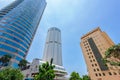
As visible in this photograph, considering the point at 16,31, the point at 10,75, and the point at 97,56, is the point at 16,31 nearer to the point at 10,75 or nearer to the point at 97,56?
the point at 97,56

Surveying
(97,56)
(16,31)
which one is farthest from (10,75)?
(16,31)

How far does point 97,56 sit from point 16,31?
72.1m

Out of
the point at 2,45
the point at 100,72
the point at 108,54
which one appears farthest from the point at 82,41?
the point at 2,45

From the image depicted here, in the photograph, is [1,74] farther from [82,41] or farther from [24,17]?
[24,17]

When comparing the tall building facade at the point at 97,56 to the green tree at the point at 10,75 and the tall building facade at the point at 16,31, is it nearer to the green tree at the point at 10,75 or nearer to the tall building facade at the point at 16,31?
the green tree at the point at 10,75

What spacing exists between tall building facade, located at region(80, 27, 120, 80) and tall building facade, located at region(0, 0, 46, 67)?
171 feet

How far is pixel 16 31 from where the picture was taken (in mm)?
97375

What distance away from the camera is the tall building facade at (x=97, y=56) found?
56.7m

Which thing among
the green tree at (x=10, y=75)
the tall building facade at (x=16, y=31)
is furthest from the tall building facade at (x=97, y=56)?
the tall building facade at (x=16, y=31)

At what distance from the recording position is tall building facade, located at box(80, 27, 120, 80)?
56656 millimetres

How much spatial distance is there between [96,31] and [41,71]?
191 feet

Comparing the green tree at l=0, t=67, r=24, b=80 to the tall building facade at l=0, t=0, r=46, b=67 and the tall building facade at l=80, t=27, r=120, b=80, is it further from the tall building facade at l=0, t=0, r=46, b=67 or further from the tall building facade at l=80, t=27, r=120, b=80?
the tall building facade at l=0, t=0, r=46, b=67

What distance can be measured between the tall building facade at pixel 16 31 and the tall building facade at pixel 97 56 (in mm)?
52227

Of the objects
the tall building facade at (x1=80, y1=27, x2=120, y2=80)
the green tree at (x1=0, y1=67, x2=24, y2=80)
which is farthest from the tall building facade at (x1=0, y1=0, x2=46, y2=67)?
the green tree at (x1=0, y1=67, x2=24, y2=80)
